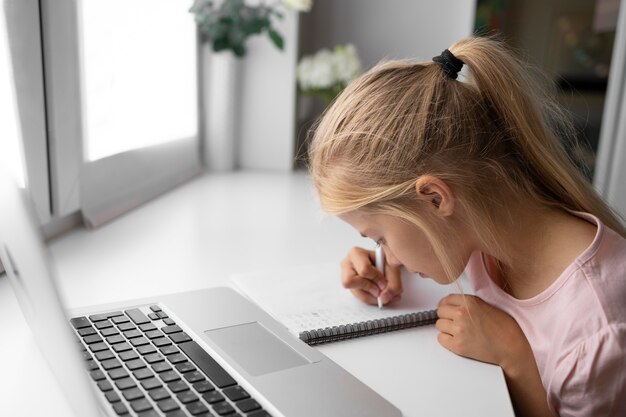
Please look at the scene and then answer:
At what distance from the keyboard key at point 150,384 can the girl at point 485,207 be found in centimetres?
30

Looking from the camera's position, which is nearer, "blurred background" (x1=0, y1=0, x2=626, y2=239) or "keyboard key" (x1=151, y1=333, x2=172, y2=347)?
"keyboard key" (x1=151, y1=333, x2=172, y2=347)

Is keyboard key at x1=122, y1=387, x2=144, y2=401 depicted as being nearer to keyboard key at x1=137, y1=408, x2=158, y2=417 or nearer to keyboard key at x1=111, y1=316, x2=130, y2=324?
Result: keyboard key at x1=137, y1=408, x2=158, y2=417

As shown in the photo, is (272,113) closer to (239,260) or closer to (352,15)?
(352,15)

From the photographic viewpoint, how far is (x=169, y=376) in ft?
1.68

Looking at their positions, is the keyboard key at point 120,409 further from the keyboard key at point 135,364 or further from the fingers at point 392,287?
the fingers at point 392,287

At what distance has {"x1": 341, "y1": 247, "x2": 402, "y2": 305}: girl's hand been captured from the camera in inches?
29.7

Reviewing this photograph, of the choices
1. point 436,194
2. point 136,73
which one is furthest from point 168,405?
point 136,73

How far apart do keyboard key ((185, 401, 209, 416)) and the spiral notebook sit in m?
0.18

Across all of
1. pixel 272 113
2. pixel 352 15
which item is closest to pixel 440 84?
pixel 272 113

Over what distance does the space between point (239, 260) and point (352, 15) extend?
3.87 ft

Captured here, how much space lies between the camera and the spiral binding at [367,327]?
64 cm

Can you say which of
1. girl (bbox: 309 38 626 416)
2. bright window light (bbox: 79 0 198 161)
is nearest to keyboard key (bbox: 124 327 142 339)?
girl (bbox: 309 38 626 416)

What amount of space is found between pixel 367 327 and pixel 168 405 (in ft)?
0.87

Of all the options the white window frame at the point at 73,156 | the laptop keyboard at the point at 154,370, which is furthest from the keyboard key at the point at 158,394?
the white window frame at the point at 73,156
